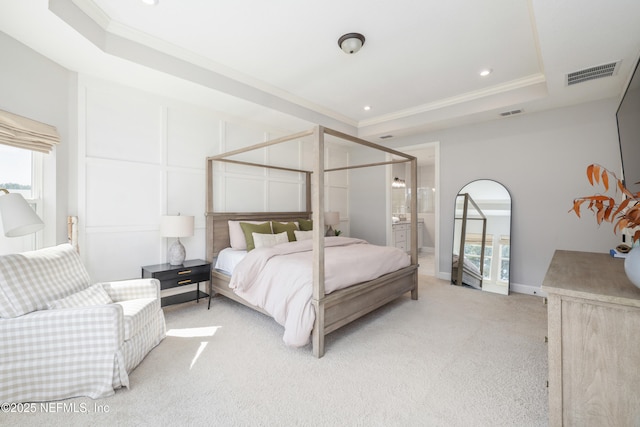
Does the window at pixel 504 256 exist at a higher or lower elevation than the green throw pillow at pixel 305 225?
lower

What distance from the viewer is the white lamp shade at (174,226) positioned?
131 inches

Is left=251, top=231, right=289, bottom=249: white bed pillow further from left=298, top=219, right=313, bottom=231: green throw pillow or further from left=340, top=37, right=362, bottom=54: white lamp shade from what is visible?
left=340, top=37, right=362, bottom=54: white lamp shade

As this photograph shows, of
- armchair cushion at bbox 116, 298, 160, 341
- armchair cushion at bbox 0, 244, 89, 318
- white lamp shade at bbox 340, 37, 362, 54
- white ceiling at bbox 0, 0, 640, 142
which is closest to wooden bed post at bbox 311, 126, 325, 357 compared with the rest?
white lamp shade at bbox 340, 37, 362, 54

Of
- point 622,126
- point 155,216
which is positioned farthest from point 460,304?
point 155,216

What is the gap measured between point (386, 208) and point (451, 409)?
13.7ft

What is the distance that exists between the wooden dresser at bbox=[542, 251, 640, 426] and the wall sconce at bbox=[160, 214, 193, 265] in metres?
3.33

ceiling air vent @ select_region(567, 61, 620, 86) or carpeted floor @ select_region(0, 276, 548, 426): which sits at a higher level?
ceiling air vent @ select_region(567, 61, 620, 86)

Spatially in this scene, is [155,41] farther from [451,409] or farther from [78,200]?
[451,409]

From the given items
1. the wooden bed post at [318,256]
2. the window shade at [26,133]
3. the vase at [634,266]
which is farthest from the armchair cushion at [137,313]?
the vase at [634,266]

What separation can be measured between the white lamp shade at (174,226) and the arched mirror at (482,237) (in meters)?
4.06

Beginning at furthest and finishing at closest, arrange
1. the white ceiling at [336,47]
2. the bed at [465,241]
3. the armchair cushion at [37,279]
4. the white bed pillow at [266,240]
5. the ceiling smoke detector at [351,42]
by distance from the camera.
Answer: the bed at [465,241], the white bed pillow at [266,240], the ceiling smoke detector at [351,42], the white ceiling at [336,47], the armchair cushion at [37,279]

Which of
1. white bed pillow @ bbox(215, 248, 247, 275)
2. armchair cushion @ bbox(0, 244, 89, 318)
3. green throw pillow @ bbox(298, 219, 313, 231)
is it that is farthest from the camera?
green throw pillow @ bbox(298, 219, 313, 231)

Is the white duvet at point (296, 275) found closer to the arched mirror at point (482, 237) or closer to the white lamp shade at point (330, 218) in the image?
the arched mirror at point (482, 237)

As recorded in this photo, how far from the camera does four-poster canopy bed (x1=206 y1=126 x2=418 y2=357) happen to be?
249 centimetres
